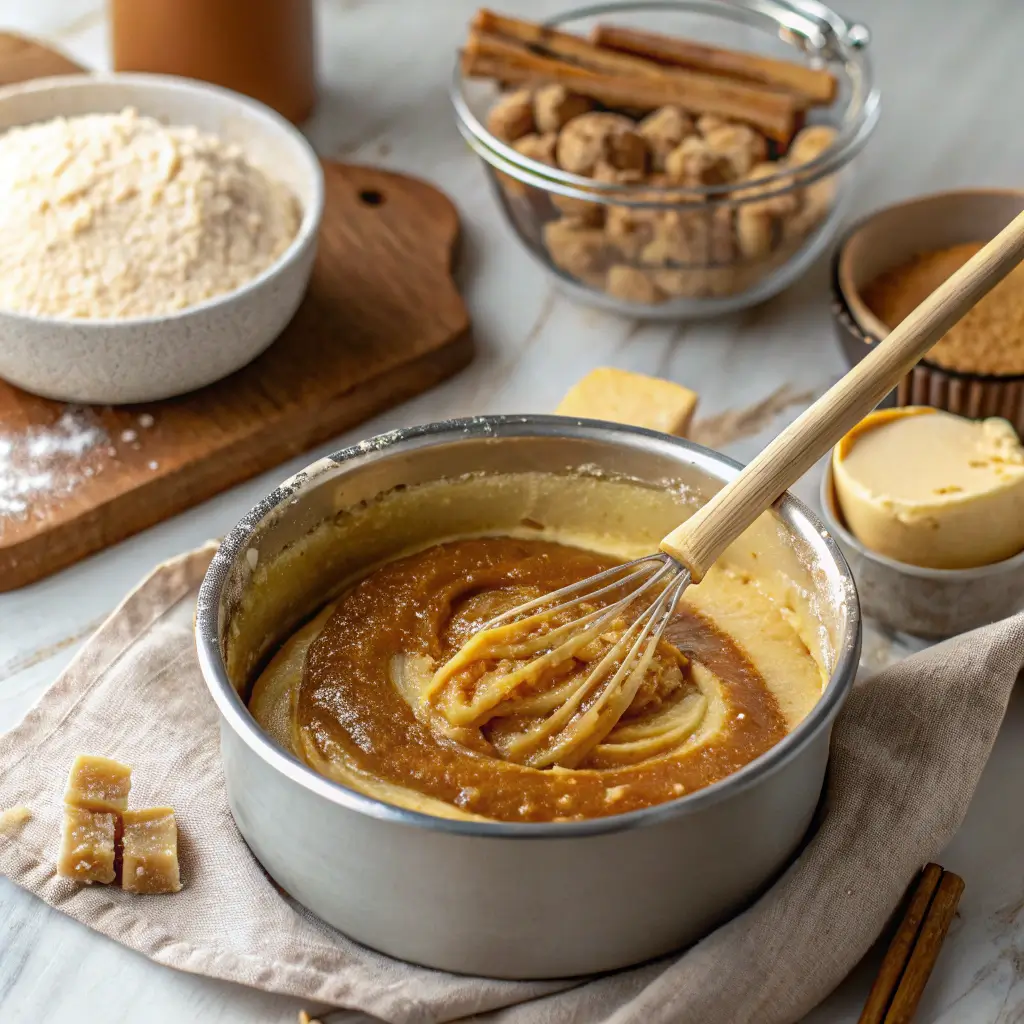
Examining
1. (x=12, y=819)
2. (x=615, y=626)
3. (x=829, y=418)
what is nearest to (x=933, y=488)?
(x=829, y=418)

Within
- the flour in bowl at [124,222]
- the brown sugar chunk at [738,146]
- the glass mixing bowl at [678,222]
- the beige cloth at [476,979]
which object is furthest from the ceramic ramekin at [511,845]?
the brown sugar chunk at [738,146]

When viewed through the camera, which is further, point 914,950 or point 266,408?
point 266,408

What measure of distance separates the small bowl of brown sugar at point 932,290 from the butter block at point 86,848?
2.80 ft

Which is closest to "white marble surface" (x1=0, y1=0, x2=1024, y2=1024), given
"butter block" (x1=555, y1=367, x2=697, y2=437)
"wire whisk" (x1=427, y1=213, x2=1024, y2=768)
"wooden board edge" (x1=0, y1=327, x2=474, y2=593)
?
"wooden board edge" (x1=0, y1=327, x2=474, y2=593)

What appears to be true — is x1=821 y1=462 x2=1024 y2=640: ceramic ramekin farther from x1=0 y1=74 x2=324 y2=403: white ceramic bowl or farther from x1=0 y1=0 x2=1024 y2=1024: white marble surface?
x1=0 y1=74 x2=324 y2=403: white ceramic bowl

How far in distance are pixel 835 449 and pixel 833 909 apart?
46 cm

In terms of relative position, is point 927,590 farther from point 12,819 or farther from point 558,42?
point 558,42

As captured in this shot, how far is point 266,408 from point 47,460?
8.8 inches

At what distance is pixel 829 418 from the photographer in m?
1.05

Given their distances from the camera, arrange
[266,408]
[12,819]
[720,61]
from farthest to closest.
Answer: [720,61], [266,408], [12,819]

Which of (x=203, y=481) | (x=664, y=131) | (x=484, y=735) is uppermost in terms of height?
(x=664, y=131)

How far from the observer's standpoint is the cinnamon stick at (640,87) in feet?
5.33

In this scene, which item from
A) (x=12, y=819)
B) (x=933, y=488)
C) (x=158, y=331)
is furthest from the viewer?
(x=158, y=331)

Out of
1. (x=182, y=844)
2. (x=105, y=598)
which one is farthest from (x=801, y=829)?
(x=105, y=598)
